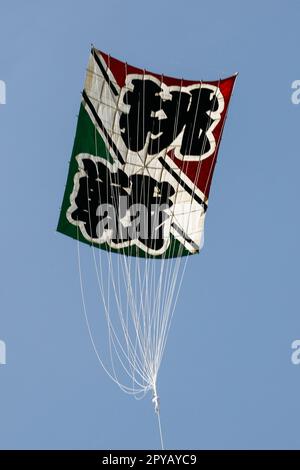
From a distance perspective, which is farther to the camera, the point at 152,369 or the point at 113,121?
the point at 113,121

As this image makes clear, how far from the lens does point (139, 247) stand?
2991cm

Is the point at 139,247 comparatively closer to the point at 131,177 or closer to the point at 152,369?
the point at 131,177

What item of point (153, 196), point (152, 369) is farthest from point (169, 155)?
point (152, 369)

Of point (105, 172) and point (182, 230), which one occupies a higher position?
point (105, 172)

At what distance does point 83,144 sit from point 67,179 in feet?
4.77

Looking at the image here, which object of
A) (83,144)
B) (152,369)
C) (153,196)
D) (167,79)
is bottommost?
(152,369)

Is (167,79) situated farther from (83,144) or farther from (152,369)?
(152,369)
